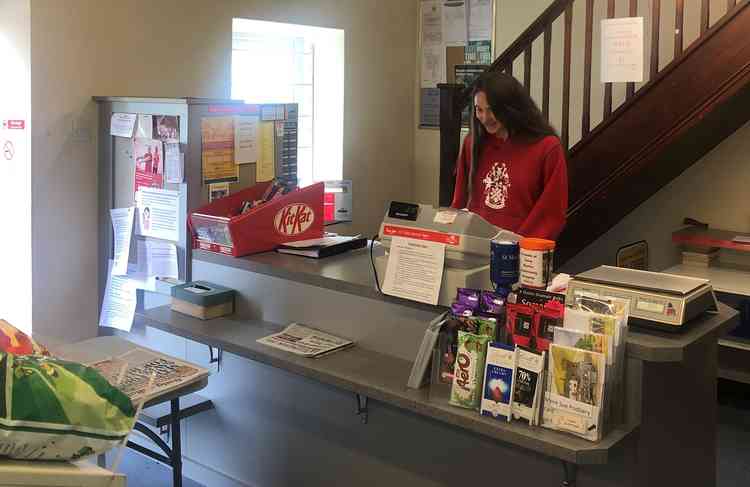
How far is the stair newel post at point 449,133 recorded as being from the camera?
4.12 metres

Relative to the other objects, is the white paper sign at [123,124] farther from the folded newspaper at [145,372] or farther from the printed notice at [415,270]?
the printed notice at [415,270]

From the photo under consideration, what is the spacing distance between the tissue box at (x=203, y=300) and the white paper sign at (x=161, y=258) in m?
0.55

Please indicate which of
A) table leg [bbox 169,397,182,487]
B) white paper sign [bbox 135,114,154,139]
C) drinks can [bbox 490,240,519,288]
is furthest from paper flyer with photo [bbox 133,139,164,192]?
drinks can [bbox 490,240,519,288]

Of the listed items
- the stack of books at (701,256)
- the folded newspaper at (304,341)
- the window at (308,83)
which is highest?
the window at (308,83)

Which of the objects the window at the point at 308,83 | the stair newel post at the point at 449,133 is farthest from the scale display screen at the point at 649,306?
the window at the point at 308,83

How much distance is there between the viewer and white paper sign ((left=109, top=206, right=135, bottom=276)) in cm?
367

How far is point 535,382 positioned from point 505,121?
4.69 ft

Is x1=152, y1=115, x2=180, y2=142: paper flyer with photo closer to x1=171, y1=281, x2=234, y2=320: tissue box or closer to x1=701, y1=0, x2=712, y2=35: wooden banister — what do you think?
x1=171, y1=281, x2=234, y2=320: tissue box

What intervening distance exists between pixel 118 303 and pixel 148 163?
2.23 feet

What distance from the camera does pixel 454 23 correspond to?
5422mm

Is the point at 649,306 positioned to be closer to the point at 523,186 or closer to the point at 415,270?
the point at 415,270

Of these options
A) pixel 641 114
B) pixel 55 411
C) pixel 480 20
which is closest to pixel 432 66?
pixel 480 20

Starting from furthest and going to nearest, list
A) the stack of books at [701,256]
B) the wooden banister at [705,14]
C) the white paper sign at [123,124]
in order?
1. the stack of books at [701,256]
2. the white paper sign at [123,124]
3. the wooden banister at [705,14]

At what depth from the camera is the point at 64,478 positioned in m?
1.31
